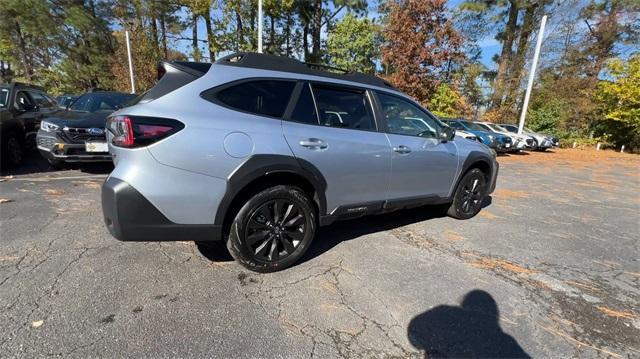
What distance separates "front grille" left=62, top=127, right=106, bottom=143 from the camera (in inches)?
220

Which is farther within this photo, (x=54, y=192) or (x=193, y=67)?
(x=54, y=192)

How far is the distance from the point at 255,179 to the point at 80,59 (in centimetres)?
3608

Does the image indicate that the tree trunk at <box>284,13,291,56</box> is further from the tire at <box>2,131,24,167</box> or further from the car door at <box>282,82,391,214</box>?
the car door at <box>282,82,391,214</box>

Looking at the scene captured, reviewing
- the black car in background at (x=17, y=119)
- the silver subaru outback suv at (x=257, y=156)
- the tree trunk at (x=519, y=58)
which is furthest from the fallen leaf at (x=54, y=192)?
the tree trunk at (x=519, y=58)

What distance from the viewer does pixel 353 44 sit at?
25.7m

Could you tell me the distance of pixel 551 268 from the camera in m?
3.40

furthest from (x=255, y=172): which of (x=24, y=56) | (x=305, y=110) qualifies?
(x=24, y=56)

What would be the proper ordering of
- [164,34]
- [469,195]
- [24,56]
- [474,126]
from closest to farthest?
[469,195], [474,126], [164,34], [24,56]

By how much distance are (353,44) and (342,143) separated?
25.0 metres

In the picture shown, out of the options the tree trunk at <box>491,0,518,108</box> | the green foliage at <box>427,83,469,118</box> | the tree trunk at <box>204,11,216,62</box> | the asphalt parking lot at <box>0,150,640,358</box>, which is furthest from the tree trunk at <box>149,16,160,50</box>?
the tree trunk at <box>491,0,518,108</box>

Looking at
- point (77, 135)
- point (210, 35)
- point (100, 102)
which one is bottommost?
point (77, 135)

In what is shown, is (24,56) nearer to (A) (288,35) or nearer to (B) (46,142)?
(A) (288,35)

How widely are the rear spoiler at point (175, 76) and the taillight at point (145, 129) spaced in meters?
0.27

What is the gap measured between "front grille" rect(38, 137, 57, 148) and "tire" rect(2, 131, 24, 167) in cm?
82
